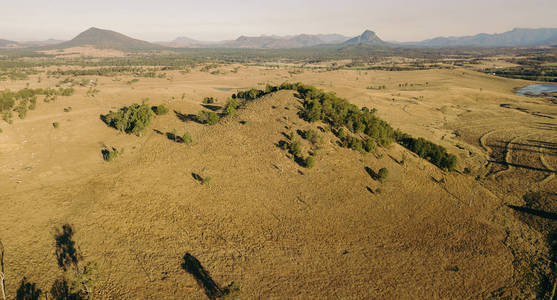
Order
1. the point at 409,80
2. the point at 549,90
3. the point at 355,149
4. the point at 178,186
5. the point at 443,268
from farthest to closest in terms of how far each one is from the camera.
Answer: the point at 409,80 → the point at 549,90 → the point at 355,149 → the point at 178,186 → the point at 443,268

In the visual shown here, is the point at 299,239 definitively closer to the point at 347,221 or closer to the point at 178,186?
the point at 347,221

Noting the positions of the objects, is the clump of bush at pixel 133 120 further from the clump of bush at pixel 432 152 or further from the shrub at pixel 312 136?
the clump of bush at pixel 432 152

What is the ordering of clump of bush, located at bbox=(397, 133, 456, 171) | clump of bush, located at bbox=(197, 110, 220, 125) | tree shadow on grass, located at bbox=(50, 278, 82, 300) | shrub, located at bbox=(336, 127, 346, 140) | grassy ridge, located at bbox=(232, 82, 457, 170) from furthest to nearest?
clump of bush, located at bbox=(197, 110, 220, 125) → shrub, located at bbox=(336, 127, 346, 140) → grassy ridge, located at bbox=(232, 82, 457, 170) → clump of bush, located at bbox=(397, 133, 456, 171) → tree shadow on grass, located at bbox=(50, 278, 82, 300)

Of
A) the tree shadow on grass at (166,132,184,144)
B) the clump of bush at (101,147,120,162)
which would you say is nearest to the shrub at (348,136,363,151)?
the tree shadow on grass at (166,132,184,144)

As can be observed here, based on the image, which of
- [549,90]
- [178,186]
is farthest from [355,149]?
[549,90]

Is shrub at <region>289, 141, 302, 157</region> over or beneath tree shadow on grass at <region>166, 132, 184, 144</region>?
beneath

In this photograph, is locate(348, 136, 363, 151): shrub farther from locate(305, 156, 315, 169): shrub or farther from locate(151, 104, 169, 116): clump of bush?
locate(151, 104, 169, 116): clump of bush

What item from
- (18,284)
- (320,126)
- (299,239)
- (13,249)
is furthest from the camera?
(320,126)
